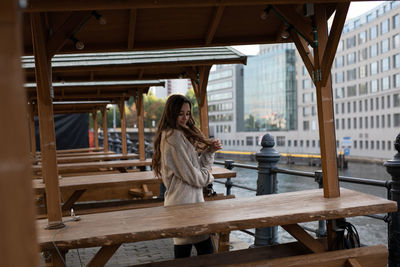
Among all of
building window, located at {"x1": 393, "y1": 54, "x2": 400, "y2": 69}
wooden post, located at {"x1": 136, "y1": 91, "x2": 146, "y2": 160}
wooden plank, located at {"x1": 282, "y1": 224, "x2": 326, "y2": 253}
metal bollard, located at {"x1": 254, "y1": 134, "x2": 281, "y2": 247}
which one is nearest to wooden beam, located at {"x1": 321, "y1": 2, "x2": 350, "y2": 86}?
wooden plank, located at {"x1": 282, "y1": 224, "x2": 326, "y2": 253}

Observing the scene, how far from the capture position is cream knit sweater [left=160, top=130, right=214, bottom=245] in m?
3.43

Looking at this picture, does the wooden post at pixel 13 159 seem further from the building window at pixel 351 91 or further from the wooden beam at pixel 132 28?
the building window at pixel 351 91

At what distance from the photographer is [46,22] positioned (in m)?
3.50

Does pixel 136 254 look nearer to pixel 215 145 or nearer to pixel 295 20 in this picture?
pixel 215 145

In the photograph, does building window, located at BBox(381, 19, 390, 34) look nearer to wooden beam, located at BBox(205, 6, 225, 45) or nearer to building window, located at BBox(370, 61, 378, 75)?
building window, located at BBox(370, 61, 378, 75)

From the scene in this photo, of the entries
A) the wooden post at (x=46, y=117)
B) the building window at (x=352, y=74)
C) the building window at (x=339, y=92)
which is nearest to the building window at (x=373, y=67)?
the building window at (x=352, y=74)

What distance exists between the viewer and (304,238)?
3594mm

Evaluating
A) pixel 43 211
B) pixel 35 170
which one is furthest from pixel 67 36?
pixel 35 170

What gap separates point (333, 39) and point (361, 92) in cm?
7293

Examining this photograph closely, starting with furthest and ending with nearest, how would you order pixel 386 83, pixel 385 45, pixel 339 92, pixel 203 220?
pixel 339 92 < pixel 386 83 < pixel 385 45 < pixel 203 220

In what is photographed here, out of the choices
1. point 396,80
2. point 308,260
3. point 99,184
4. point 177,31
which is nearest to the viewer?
point 308,260

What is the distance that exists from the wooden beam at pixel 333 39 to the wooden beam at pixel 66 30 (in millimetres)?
2217

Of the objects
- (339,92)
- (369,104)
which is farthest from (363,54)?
(339,92)

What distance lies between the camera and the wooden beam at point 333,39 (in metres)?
3.52
